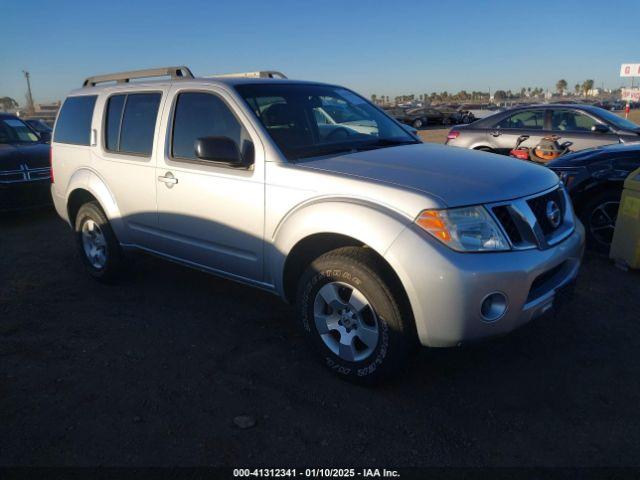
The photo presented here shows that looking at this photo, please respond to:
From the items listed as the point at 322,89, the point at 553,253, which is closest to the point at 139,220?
the point at 322,89

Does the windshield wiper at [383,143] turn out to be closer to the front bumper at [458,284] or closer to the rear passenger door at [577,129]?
the front bumper at [458,284]

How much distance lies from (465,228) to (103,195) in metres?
3.30

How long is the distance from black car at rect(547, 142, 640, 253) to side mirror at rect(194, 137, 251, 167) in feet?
12.1

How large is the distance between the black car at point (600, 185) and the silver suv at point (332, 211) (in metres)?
2.12

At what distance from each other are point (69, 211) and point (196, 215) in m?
2.14

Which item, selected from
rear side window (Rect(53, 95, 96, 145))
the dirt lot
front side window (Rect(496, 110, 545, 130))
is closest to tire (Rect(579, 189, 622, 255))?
the dirt lot

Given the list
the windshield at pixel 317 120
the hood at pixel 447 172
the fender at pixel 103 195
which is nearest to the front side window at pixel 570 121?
the windshield at pixel 317 120

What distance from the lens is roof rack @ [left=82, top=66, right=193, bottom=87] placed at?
4.15 meters

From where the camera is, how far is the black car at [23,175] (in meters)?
7.25

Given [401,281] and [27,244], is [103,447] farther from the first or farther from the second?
[27,244]

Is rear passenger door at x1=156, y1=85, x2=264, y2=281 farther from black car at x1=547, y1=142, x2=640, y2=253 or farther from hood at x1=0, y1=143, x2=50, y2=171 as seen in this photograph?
hood at x1=0, y1=143, x2=50, y2=171

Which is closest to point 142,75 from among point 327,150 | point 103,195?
point 103,195

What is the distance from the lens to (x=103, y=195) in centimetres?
445

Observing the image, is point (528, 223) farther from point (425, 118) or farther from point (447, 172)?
point (425, 118)
